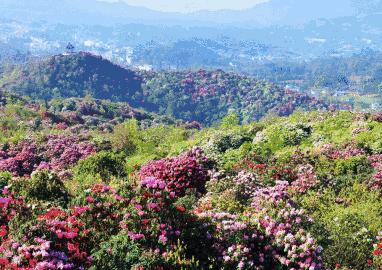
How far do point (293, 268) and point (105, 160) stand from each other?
10.9 m

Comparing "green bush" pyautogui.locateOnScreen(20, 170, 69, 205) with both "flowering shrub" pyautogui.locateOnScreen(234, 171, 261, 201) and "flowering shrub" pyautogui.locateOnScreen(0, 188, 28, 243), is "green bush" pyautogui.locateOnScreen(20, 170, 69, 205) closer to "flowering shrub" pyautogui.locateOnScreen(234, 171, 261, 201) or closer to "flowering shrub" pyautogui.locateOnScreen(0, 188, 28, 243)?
"flowering shrub" pyautogui.locateOnScreen(0, 188, 28, 243)

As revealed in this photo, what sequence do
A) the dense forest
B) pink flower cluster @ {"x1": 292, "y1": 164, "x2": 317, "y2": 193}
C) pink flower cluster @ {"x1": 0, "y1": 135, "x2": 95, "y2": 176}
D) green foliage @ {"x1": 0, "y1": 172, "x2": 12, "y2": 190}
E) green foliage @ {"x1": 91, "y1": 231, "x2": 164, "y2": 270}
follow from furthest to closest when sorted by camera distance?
pink flower cluster @ {"x1": 0, "y1": 135, "x2": 95, "y2": 176}
pink flower cluster @ {"x1": 292, "y1": 164, "x2": 317, "y2": 193}
green foliage @ {"x1": 0, "y1": 172, "x2": 12, "y2": 190}
the dense forest
green foliage @ {"x1": 91, "y1": 231, "x2": 164, "y2": 270}

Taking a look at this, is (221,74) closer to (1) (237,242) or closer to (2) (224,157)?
(2) (224,157)

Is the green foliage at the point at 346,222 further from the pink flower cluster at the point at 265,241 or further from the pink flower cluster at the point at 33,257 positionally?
the pink flower cluster at the point at 33,257

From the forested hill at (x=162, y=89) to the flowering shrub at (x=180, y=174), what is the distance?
116m

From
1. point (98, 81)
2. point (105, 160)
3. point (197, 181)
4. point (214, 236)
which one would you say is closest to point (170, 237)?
point (214, 236)

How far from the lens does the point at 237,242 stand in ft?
26.9

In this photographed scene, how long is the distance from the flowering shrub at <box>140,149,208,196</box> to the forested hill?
115635 millimetres

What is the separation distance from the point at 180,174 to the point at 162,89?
13248cm

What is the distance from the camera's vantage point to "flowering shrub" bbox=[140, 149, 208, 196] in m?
13.4

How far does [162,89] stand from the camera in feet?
476

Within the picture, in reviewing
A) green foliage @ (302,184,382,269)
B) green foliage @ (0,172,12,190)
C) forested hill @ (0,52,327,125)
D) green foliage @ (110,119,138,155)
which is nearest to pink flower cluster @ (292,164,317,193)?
green foliage @ (302,184,382,269)

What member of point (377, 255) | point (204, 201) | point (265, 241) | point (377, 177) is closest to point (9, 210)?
point (265, 241)

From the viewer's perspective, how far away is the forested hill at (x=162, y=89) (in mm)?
131500
